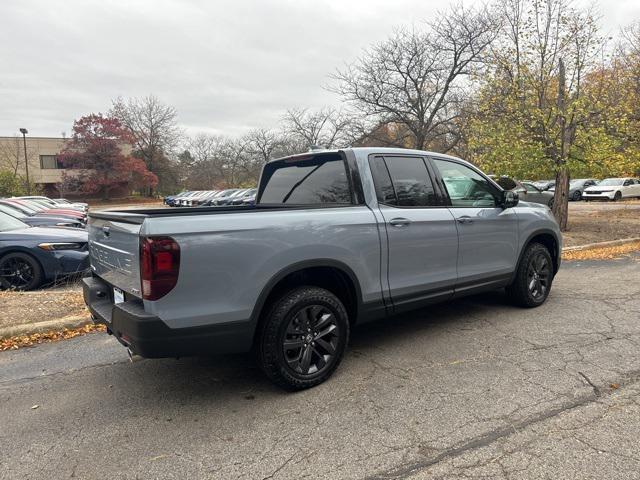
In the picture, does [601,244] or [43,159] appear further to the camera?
[43,159]

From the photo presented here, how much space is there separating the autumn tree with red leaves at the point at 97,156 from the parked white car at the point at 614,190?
42579 millimetres

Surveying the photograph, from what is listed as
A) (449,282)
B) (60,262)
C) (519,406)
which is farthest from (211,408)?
(60,262)

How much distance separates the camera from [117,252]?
3.11 meters

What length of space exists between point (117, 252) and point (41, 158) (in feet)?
200

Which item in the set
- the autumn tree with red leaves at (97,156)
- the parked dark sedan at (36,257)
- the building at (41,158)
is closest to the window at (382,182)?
the parked dark sedan at (36,257)

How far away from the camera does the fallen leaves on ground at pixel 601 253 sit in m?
8.74

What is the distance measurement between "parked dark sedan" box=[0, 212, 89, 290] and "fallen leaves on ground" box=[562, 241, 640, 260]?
29.0 ft

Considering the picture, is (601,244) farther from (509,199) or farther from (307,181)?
(307,181)

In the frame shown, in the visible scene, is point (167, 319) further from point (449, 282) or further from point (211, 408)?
point (449, 282)

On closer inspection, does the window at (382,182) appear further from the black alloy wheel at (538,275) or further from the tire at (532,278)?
the black alloy wheel at (538,275)

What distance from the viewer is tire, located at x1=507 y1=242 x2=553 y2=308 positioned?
503 centimetres

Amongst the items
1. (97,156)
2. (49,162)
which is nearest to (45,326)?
(97,156)

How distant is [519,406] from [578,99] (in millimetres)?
10126

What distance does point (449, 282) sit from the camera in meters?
4.20
